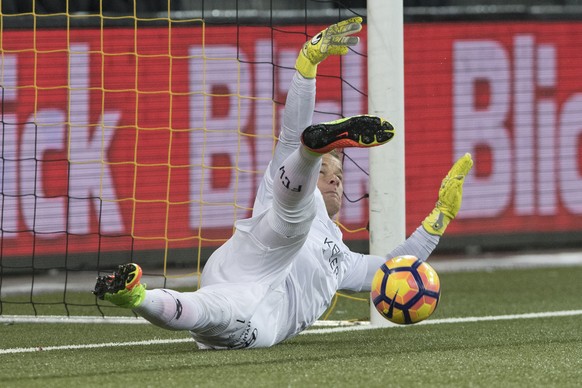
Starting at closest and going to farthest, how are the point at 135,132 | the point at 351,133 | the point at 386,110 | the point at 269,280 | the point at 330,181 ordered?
1. the point at 351,133
2. the point at 269,280
3. the point at 330,181
4. the point at 386,110
5. the point at 135,132

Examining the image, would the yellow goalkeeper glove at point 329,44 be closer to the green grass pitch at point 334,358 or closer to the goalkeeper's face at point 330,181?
the goalkeeper's face at point 330,181

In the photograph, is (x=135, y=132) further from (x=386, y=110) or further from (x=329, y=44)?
(x=329, y=44)

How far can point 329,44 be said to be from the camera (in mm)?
5109

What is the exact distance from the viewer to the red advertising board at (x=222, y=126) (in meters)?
8.91

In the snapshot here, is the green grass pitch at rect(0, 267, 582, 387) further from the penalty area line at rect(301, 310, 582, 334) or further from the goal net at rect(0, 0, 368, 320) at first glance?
the goal net at rect(0, 0, 368, 320)

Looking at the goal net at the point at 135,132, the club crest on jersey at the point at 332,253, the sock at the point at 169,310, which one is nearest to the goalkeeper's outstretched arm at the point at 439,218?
the club crest on jersey at the point at 332,253

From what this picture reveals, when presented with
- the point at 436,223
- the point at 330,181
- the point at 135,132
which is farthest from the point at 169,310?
the point at 135,132

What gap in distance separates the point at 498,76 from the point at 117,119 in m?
3.19

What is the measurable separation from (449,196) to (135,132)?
4.05 metres

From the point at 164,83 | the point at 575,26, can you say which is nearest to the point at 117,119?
the point at 164,83

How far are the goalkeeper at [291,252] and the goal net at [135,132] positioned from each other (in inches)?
123

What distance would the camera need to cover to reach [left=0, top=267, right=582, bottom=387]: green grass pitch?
4102mm

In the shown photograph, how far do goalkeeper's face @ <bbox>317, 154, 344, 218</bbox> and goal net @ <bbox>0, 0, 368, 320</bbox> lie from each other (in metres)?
2.94

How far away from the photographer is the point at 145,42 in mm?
9062
